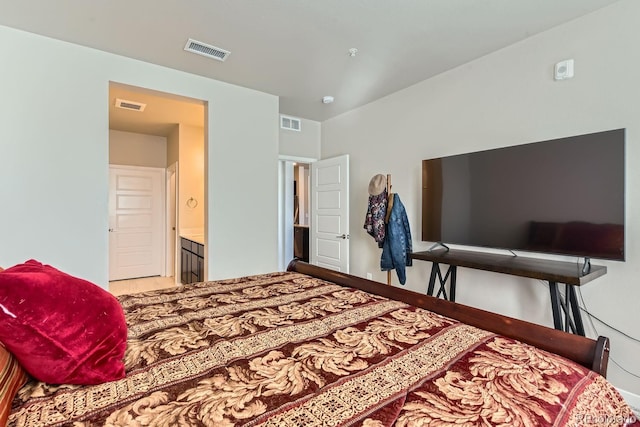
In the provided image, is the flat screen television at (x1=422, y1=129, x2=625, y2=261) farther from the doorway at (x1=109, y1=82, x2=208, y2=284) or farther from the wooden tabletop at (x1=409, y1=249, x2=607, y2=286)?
the doorway at (x1=109, y1=82, x2=208, y2=284)

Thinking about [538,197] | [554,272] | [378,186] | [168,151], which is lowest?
[554,272]

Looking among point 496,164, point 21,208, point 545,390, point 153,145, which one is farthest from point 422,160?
point 153,145

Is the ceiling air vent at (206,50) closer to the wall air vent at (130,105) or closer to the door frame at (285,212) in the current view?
the wall air vent at (130,105)

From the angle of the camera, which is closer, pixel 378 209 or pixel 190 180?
pixel 378 209

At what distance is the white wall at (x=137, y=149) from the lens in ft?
17.4

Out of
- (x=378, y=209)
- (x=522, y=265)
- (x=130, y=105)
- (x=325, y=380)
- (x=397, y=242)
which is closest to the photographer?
(x=325, y=380)

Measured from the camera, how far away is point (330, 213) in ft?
14.6

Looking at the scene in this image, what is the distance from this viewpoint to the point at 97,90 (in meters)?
2.77

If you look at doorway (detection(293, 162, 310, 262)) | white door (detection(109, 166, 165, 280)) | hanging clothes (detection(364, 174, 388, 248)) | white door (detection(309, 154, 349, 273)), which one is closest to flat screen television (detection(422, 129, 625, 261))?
hanging clothes (detection(364, 174, 388, 248))

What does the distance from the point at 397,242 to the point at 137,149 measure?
4.93 metres

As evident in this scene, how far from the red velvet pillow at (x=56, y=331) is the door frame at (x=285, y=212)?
421 centimetres

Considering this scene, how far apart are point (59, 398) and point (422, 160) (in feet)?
10.7

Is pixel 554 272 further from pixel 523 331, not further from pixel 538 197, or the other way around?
pixel 523 331

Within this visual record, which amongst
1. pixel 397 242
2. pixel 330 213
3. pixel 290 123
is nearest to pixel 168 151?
pixel 290 123
